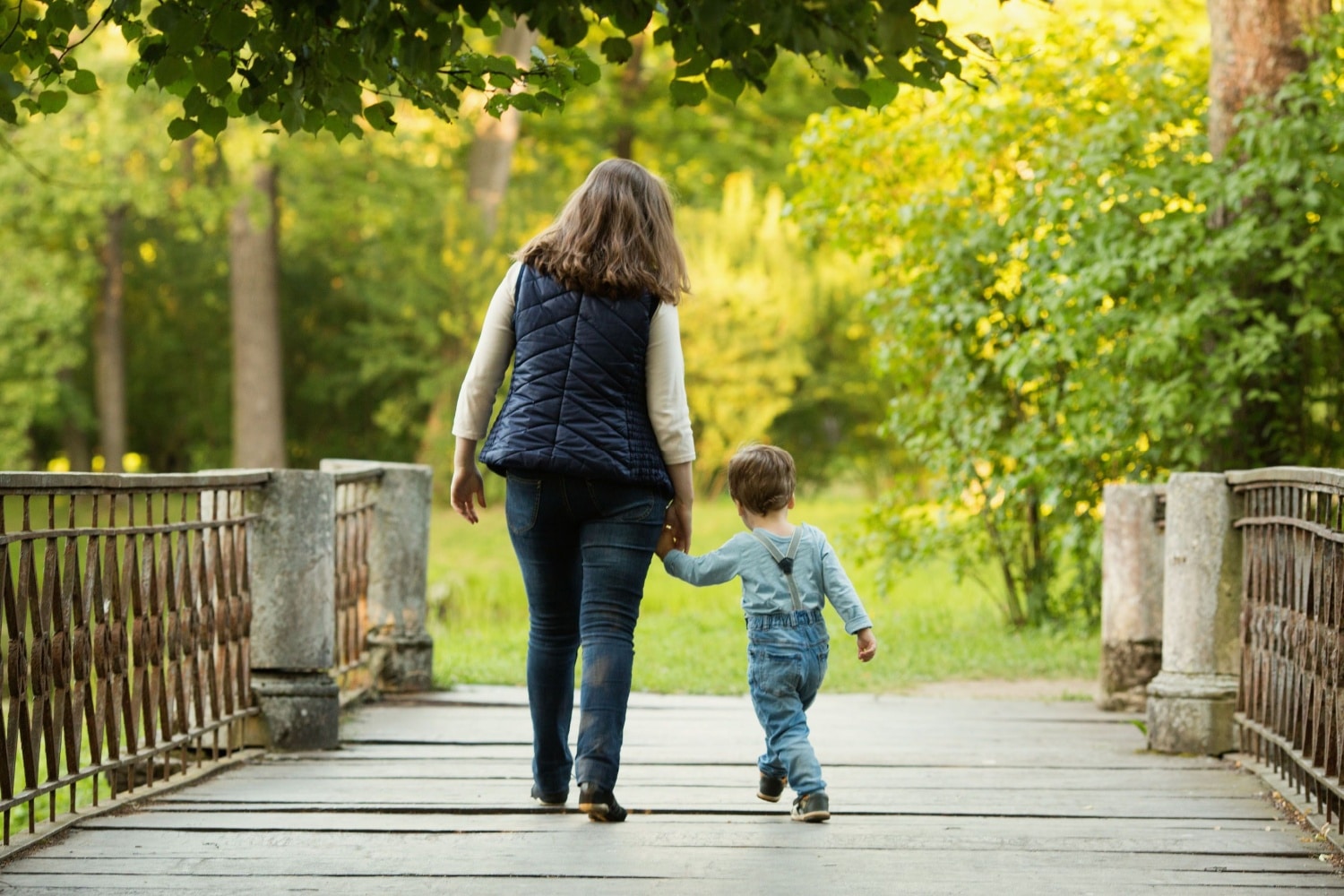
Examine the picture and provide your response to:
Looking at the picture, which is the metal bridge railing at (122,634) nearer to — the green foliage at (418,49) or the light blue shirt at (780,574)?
the green foliage at (418,49)

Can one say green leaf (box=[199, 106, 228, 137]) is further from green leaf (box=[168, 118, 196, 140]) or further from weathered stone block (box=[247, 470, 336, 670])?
weathered stone block (box=[247, 470, 336, 670])

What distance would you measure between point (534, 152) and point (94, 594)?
2594cm

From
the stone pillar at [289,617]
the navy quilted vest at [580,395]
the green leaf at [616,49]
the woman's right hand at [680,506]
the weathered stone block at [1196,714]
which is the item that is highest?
the green leaf at [616,49]

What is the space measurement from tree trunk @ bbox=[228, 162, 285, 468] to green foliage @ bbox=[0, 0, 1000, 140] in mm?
19112

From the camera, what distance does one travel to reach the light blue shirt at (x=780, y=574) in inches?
186

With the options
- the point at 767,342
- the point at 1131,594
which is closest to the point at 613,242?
the point at 1131,594

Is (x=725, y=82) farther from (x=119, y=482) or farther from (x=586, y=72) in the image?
(x=119, y=482)

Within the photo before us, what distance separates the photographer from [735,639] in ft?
35.8

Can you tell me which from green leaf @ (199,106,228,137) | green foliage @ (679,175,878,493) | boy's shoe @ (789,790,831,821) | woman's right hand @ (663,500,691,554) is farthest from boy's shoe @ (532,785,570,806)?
green foliage @ (679,175,878,493)

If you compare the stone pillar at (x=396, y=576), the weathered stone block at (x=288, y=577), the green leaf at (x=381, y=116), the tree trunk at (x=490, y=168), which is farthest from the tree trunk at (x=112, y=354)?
the green leaf at (x=381, y=116)

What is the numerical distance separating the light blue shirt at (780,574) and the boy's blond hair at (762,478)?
93 millimetres

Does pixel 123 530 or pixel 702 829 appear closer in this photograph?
pixel 702 829

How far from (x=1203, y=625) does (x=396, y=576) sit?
3.70 meters

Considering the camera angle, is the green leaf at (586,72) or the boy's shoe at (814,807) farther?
the boy's shoe at (814,807)
